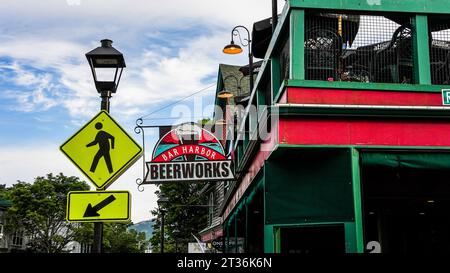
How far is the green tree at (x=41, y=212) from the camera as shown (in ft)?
191

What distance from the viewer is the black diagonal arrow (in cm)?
701

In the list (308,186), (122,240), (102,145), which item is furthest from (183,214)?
(122,240)

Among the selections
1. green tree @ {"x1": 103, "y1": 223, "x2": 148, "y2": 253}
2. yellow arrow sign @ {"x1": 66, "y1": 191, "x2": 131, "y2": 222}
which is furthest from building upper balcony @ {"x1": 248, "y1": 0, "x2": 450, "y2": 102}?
green tree @ {"x1": 103, "y1": 223, "x2": 148, "y2": 253}

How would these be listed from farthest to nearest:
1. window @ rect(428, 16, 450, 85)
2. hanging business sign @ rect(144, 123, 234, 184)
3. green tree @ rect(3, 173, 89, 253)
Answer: green tree @ rect(3, 173, 89, 253) → hanging business sign @ rect(144, 123, 234, 184) → window @ rect(428, 16, 450, 85)

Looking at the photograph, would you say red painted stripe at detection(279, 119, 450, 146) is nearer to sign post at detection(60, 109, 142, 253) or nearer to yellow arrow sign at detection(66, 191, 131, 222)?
sign post at detection(60, 109, 142, 253)

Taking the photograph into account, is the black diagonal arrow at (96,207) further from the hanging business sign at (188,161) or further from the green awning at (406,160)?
the hanging business sign at (188,161)

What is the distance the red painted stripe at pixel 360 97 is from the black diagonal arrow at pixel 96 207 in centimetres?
345

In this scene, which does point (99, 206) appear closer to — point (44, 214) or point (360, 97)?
point (360, 97)

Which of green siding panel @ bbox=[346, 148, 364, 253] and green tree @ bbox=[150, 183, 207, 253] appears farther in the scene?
green tree @ bbox=[150, 183, 207, 253]

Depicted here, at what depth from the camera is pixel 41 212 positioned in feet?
191

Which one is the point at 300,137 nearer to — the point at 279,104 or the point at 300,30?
the point at 279,104

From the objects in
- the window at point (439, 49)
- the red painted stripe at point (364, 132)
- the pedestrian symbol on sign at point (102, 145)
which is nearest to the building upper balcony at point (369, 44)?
the window at point (439, 49)

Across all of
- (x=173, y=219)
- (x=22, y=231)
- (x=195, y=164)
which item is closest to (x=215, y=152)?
(x=195, y=164)

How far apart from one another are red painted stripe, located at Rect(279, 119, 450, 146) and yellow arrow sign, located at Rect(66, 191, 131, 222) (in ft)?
9.92
